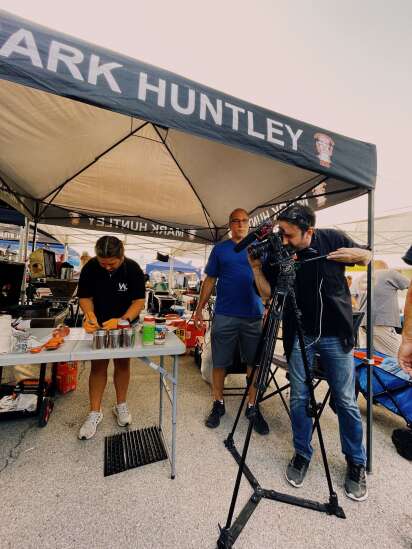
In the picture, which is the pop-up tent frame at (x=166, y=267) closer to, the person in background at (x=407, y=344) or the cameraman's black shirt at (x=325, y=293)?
the cameraman's black shirt at (x=325, y=293)

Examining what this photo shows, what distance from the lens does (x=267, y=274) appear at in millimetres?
1765

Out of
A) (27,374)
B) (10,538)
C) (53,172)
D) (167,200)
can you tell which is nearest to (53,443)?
(10,538)

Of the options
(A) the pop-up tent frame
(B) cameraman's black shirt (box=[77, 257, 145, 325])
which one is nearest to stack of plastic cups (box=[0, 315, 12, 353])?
(B) cameraman's black shirt (box=[77, 257, 145, 325])

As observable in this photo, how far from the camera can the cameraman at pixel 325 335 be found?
155 cm

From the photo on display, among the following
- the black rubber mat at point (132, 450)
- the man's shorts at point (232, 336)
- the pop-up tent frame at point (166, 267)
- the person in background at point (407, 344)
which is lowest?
the black rubber mat at point (132, 450)

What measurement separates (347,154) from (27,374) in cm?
420

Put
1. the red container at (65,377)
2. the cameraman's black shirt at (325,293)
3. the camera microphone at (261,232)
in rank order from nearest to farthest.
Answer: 1. the camera microphone at (261,232)
2. the cameraman's black shirt at (325,293)
3. the red container at (65,377)

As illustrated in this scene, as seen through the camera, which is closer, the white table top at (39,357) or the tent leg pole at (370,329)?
the white table top at (39,357)

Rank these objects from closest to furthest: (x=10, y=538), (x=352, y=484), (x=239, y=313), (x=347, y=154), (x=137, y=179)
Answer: (x=10, y=538) < (x=352, y=484) < (x=347, y=154) < (x=239, y=313) < (x=137, y=179)

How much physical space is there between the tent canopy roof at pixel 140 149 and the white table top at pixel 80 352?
51.6 inches

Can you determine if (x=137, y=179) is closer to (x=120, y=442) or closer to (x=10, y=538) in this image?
(x=120, y=442)

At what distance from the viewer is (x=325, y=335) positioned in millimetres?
1607

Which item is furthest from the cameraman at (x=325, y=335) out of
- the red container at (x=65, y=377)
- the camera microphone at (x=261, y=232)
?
the red container at (x=65, y=377)

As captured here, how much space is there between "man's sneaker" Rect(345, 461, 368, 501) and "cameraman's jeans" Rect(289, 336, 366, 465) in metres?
0.05
